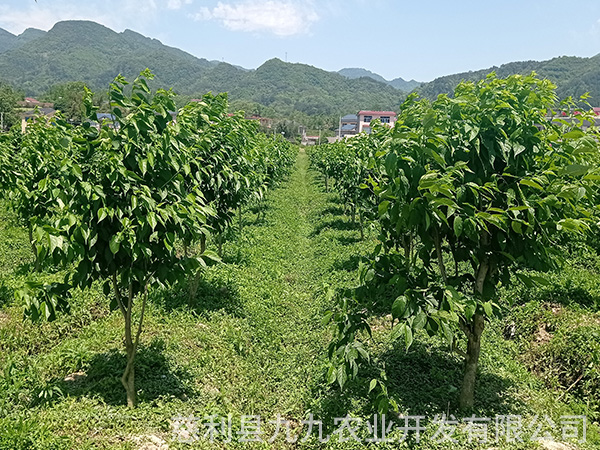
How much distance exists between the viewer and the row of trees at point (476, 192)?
352 centimetres

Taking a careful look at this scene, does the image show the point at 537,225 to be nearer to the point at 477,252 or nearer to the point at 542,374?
the point at 477,252

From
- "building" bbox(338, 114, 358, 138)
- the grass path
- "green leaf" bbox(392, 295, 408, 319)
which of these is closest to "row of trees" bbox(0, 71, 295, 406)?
the grass path

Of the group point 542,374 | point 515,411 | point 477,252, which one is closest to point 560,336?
point 542,374

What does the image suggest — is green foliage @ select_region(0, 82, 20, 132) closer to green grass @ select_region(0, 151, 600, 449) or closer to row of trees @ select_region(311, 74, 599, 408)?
green grass @ select_region(0, 151, 600, 449)

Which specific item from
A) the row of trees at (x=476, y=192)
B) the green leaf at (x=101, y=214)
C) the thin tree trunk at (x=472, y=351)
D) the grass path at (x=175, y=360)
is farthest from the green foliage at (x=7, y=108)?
the thin tree trunk at (x=472, y=351)

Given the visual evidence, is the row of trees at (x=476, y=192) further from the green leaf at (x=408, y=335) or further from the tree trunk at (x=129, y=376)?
the tree trunk at (x=129, y=376)

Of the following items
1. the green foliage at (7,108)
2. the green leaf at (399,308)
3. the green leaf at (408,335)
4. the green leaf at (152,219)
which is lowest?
the green leaf at (408,335)

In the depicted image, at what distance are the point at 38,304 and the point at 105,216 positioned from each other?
0.96 meters

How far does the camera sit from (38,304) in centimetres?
378

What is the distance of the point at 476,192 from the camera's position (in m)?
3.49
